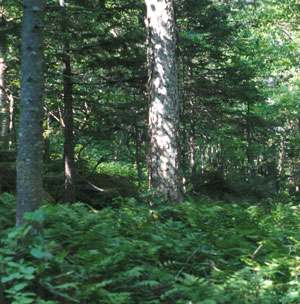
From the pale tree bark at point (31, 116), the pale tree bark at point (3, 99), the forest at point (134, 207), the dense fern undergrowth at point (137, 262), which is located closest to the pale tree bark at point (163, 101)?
the forest at point (134, 207)

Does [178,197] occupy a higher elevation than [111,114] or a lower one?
lower

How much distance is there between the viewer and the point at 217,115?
14.2 metres

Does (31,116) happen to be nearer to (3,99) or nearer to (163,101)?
(163,101)

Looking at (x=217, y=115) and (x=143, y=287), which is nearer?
(x=143, y=287)

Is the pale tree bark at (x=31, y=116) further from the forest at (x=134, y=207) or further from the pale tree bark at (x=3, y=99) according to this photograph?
the pale tree bark at (x=3, y=99)

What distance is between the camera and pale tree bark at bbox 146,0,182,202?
18.5 ft

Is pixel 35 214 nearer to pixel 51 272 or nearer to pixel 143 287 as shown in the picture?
pixel 51 272

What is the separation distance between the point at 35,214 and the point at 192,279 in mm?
1281

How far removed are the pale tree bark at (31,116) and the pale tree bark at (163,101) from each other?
2.78m

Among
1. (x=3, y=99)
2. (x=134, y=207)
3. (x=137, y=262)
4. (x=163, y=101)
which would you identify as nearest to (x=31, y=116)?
(x=137, y=262)

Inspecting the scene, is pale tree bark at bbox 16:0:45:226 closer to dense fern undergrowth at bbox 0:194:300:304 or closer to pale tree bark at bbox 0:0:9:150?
dense fern undergrowth at bbox 0:194:300:304

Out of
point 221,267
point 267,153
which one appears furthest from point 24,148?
point 267,153

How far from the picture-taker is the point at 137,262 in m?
3.09

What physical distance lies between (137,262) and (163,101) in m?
3.38
